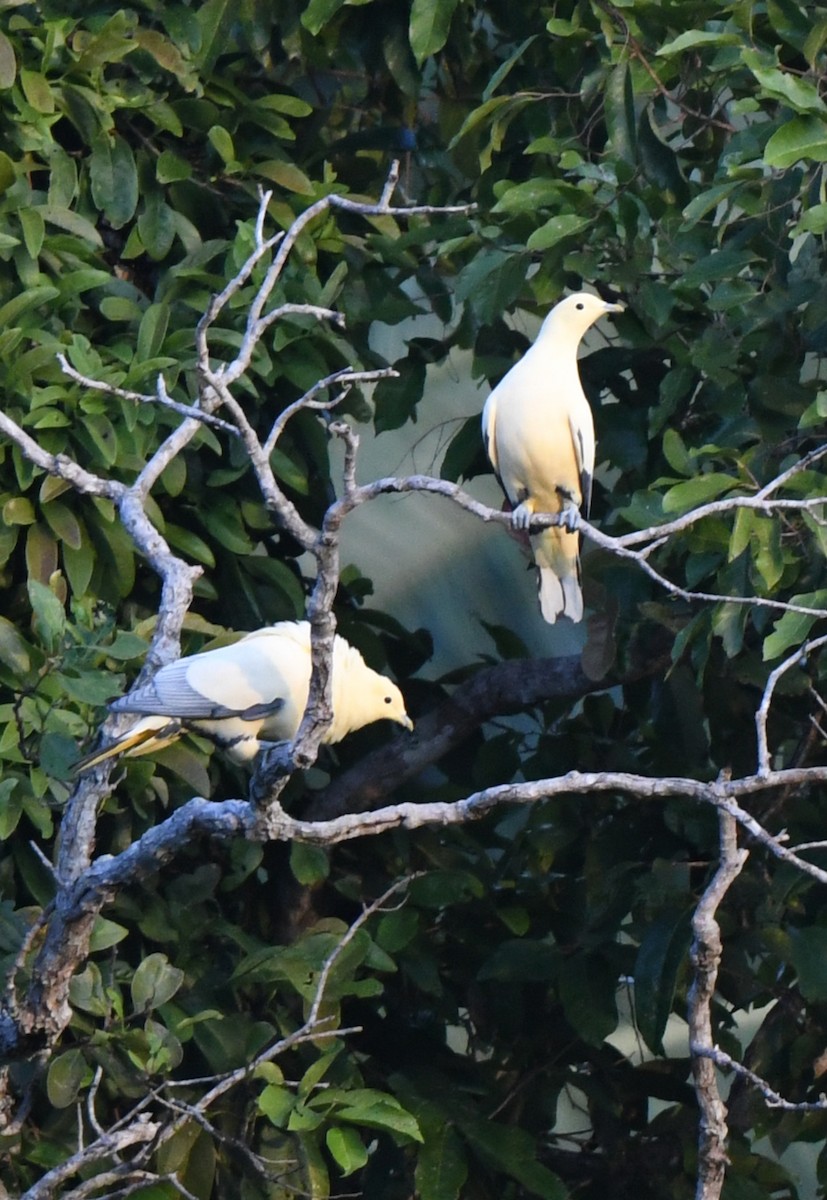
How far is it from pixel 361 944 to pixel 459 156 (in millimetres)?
1672

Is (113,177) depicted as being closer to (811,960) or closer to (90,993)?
(90,993)

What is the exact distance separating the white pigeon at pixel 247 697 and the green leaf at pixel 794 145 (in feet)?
3.21

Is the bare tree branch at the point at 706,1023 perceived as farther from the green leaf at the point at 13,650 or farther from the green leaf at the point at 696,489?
the green leaf at the point at 13,650

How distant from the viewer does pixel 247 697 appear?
105 inches

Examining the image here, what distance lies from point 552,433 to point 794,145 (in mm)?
961

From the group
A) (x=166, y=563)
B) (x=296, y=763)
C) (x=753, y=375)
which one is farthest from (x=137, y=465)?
(x=296, y=763)

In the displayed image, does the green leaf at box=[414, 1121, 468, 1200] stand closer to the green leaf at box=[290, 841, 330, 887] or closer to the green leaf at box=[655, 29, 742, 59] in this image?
the green leaf at box=[290, 841, 330, 887]

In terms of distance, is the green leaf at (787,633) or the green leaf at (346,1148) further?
the green leaf at (346,1148)

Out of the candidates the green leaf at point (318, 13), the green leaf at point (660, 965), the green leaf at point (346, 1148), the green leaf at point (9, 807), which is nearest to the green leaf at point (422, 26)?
the green leaf at point (318, 13)

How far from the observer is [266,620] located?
357cm

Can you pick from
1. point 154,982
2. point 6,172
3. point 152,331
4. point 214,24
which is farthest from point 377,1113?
point 214,24

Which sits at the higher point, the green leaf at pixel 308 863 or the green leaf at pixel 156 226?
the green leaf at pixel 156 226

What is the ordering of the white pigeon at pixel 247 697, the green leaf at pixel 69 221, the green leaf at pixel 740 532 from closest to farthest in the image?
1. the white pigeon at pixel 247 697
2. the green leaf at pixel 740 532
3. the green leaf at pixel 69 221

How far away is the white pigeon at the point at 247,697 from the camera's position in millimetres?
2469
